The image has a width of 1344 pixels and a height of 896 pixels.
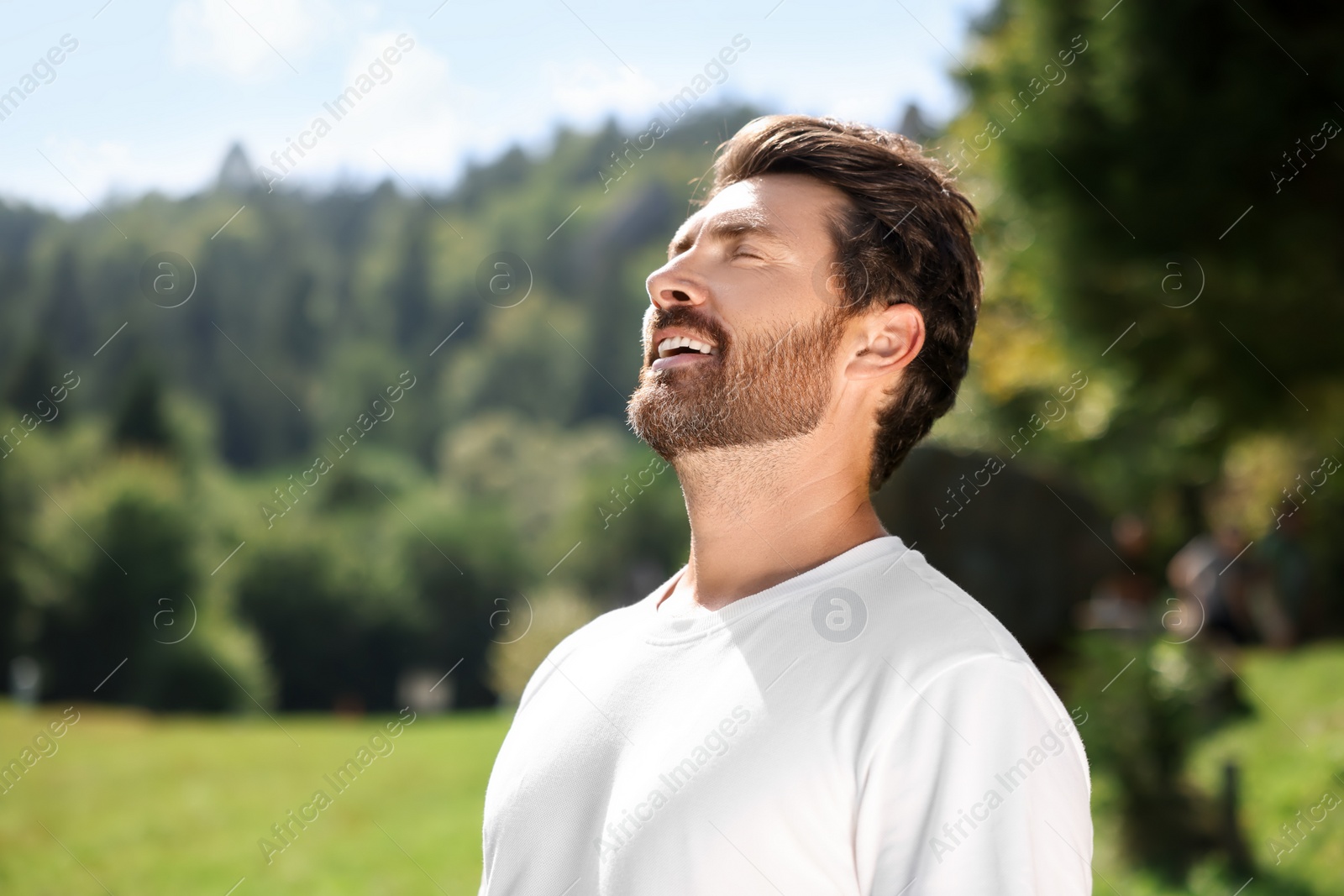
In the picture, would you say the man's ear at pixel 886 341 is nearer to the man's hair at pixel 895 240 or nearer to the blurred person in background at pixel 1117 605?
the man's hair at pixel 895 240

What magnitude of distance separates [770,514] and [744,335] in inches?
11.3

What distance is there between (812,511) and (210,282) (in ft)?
213

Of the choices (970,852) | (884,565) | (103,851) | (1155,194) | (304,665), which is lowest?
(304,665)

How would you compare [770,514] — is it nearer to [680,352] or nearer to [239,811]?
[680,352]

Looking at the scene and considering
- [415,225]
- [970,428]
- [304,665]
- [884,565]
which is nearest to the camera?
[884,565]

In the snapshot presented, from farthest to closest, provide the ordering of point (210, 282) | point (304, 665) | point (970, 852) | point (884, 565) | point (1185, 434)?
point (210, 282) < point (304, 665) < point (1185, 434) < point (884, 565) < point (970, 852)

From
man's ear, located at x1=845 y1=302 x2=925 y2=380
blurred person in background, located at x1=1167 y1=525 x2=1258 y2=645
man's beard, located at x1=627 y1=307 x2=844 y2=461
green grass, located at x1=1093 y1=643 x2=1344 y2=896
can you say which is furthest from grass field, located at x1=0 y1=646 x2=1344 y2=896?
man's beard, located at x1=627 y1=307 x2=844 y2=461

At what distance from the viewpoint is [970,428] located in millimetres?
18578

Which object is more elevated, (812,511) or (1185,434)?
(812,511)

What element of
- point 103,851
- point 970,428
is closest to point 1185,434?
point 970,428

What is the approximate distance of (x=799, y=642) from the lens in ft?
5.17

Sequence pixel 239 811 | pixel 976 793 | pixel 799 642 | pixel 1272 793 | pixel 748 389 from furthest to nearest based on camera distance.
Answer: pixel 239 811, pixel 1272 793, pixel 748 389, pixel 799 642, pixel 976 793

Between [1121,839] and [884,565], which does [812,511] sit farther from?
[1121,839]

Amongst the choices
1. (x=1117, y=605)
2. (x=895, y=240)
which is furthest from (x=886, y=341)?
(x=1117, y=605)
